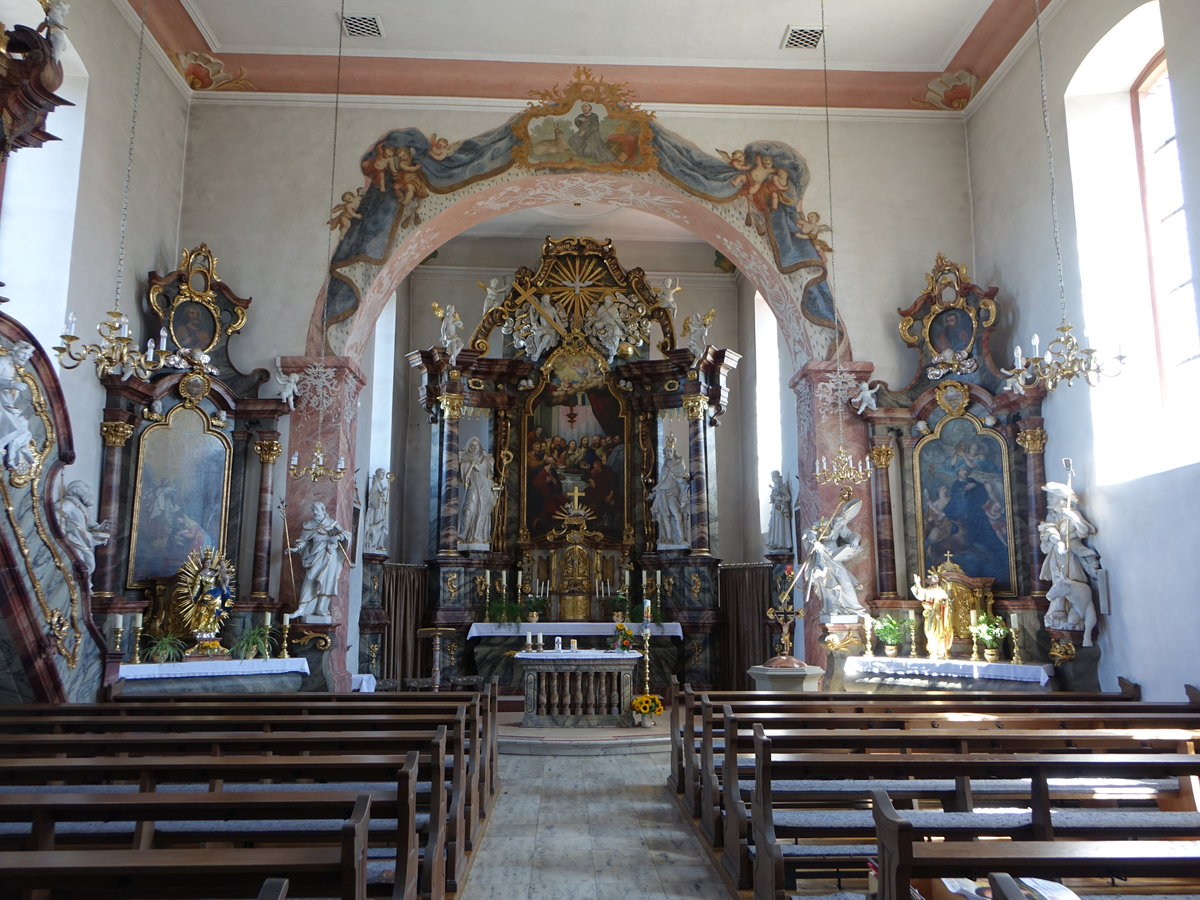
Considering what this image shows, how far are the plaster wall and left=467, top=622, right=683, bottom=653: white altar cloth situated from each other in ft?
20.3

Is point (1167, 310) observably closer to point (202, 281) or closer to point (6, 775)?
point (6, 775)

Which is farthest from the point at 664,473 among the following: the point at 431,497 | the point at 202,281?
the point at 202,281

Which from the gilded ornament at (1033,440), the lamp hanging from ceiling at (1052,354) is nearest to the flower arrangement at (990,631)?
the gilded ornament at (1033,440)

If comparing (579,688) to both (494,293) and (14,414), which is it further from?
(494,293)

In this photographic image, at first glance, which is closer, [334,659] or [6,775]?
[6,775]

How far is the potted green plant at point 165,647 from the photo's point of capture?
8977 mm

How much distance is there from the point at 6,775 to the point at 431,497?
12.1 m

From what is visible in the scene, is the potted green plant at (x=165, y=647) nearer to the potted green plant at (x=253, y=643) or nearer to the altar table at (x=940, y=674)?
the potted green plant at (x=253, y=643)

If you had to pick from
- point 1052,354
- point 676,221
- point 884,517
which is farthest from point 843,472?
point 676,221

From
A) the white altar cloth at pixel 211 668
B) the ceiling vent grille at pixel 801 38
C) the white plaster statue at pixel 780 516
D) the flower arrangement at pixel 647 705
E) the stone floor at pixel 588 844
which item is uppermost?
the ceiling vent grille at pixel 801 38

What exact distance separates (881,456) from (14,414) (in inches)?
336

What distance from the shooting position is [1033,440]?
978 centimetres

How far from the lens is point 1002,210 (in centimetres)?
1086

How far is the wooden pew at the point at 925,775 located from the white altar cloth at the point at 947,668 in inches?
189
